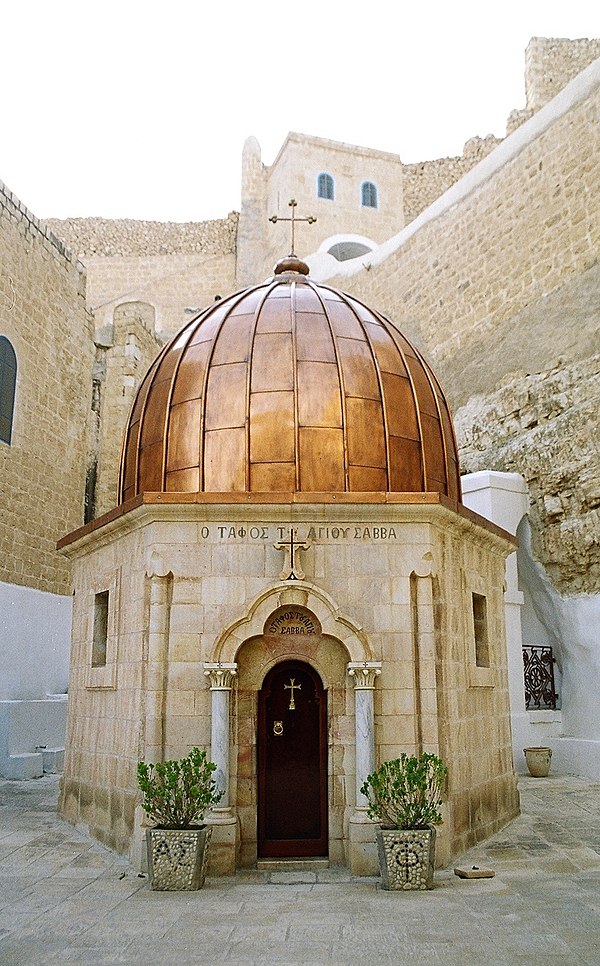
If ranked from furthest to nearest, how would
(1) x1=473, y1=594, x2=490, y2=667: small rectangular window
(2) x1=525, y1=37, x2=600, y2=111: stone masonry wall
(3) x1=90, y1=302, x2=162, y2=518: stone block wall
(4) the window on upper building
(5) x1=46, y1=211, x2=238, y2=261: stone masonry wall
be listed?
(5) x1=46, y1=211, x2=238, y2=261: stone masonry wall, (4) the window on upper building, (2) x1=525, y1=37, x2=600, y2=111: stone masonry wall, (3) x1=90, y1=302, x2=162, y2=518: stone block wall, (1) x1=473, y1=594, x2=490, y2=667: small rectangular window

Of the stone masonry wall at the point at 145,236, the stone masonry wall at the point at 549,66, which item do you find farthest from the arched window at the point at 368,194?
the stone masonry wall at the point at 549,66

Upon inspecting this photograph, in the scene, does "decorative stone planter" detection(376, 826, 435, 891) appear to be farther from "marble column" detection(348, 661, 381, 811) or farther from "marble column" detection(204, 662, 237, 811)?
"marble column" detection(204, 662, 237, 811)

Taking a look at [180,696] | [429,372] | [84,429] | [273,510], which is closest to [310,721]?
[180,696]

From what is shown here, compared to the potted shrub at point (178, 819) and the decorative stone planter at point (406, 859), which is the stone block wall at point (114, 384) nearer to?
the potted shrub at point (178, 819)

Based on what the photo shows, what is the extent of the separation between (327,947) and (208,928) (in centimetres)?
84

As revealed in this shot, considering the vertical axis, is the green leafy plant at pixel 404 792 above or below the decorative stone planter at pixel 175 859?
above

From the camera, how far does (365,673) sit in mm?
7105

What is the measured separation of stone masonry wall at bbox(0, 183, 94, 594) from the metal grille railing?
8.18 meters

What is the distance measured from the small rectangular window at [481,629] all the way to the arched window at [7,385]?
8.50 m

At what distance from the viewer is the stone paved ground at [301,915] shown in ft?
16.0

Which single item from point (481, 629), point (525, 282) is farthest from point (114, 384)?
point (481, 629)

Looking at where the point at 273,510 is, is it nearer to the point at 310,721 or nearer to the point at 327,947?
the point at 310,721

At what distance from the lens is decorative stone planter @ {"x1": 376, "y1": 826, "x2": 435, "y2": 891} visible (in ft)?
20.5

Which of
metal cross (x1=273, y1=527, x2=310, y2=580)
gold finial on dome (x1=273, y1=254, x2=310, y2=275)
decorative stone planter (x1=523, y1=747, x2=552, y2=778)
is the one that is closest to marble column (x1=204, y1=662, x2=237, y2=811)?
metal cross (x1=273, y1=527, x2=310, y2=580)
